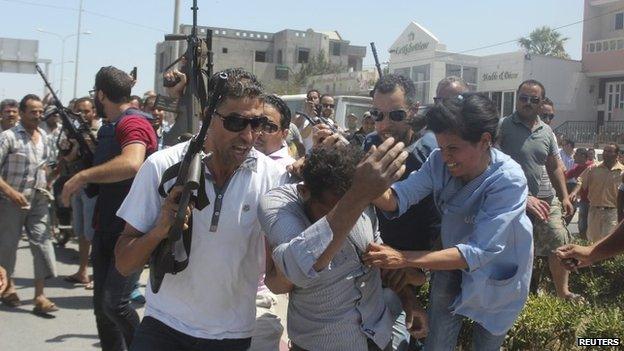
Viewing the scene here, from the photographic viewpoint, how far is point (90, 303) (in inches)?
281

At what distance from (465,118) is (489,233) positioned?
52 cm

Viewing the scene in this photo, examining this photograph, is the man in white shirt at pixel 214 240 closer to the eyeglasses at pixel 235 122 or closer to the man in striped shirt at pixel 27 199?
the eyeglasses at pixel 235 122

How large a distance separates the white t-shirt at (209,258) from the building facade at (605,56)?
34927 mm

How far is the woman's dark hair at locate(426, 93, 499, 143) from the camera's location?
3.15 m

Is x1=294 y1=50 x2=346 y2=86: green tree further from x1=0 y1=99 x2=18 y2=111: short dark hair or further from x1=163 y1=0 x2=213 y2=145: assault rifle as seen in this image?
x1=163 y1=0 x2=213 y2=145: assault rifle

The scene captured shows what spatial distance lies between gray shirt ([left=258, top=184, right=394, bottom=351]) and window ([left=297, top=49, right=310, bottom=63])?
5701 centimetres

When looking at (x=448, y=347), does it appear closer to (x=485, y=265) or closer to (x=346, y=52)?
(x=485, y=265)

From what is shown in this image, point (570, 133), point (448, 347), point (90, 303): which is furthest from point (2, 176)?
point (570, 133)

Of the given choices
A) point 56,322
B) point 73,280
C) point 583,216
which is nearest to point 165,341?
point 56,322

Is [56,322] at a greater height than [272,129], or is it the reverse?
[272,129]

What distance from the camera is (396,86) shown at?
160 inches

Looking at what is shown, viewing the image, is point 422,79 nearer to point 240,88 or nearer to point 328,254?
point 240,88

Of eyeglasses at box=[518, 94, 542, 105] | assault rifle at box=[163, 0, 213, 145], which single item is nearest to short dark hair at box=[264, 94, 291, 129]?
assault rifle at box=[163, 0, 213, 145]

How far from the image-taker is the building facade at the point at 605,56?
114ft
